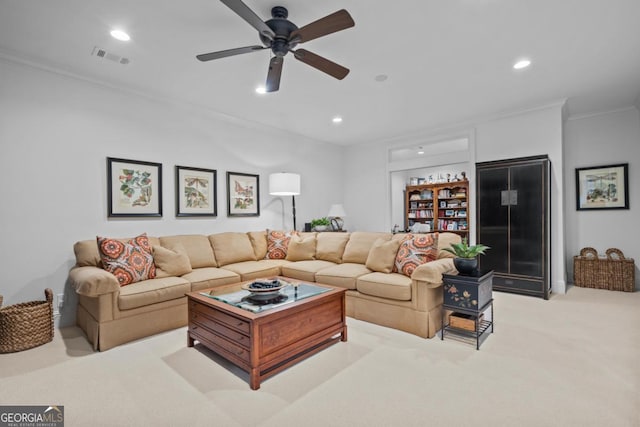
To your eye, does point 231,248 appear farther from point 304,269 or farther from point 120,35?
point 120,35

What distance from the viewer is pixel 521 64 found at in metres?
3.11

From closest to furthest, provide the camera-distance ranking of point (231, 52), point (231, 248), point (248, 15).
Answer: point (248, 15) → point (231, 52) → point (231, 248)

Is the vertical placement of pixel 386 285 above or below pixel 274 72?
below

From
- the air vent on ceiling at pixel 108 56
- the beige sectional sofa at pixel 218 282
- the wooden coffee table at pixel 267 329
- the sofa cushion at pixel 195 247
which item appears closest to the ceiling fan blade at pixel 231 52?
the air vent on ceiling at pixel 108 56

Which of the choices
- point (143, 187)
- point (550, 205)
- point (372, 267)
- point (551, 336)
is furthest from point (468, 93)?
point (143, 187)

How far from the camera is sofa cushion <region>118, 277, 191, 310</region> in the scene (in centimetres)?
269

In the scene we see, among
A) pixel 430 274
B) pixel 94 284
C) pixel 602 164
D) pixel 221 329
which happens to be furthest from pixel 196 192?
pixel 602 164

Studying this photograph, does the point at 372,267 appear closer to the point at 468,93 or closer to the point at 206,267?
the point at 206,267

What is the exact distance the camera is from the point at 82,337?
2.86 meters

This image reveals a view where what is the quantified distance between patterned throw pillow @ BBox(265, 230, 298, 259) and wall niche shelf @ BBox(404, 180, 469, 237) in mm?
4578

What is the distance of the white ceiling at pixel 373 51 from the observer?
226 centimetres

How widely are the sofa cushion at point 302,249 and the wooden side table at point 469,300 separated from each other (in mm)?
1921

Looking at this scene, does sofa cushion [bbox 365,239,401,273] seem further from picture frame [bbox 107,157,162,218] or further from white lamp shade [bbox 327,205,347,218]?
picture frame [bbox 107,157,162,218]

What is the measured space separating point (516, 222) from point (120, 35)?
489 centimetres
